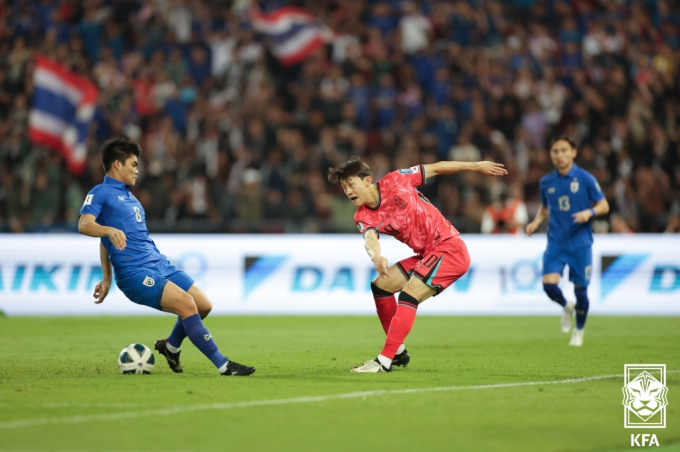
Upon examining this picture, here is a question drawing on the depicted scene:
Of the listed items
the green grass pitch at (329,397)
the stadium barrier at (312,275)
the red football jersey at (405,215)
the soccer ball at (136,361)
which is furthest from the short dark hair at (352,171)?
the stadium barrier at (312,275)

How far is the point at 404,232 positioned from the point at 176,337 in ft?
7.70

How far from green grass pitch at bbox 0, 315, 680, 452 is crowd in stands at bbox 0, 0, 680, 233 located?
5555mm

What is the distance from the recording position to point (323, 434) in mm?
5727

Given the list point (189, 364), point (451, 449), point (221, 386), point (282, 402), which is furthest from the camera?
point (189, 364)

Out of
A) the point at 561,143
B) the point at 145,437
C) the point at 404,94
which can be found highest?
the point at 404,94

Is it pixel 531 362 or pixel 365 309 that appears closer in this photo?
pixel 531 362

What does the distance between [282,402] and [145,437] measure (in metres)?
1.48

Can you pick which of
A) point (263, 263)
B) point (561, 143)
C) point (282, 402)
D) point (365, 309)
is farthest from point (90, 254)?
point (282, 402)

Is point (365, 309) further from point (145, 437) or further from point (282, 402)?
point (145, 437)

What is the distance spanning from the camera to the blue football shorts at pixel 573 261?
463 inches

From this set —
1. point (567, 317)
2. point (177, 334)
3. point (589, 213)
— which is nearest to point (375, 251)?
point (177, 334)

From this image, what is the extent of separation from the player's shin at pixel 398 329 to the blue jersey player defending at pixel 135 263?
1290 millimetres

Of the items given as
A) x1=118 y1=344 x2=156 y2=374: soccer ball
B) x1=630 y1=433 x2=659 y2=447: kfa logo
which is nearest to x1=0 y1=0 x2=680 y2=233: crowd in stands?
x1=118 y1=344 x2=156 y2=374: soccer ball

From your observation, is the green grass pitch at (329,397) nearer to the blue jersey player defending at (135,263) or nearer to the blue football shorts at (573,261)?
the blue jersey player defending at (135,263)
